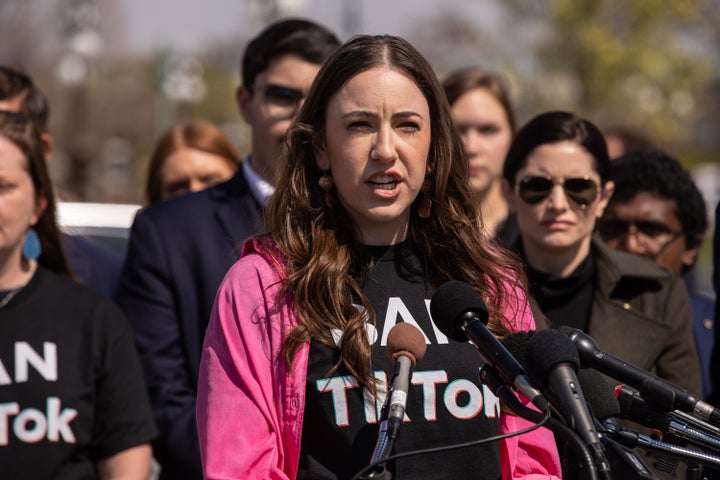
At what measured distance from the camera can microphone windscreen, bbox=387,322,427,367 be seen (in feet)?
10.0

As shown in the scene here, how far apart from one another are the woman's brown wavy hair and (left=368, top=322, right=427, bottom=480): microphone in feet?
0.98

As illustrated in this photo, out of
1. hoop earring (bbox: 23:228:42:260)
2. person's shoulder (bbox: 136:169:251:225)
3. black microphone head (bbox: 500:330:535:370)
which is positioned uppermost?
black microphone head (bbox: 500:330:535:370)

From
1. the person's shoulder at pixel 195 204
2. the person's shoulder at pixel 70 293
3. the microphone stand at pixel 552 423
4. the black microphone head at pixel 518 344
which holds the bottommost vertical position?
the person's shoulder at pixel 70 293

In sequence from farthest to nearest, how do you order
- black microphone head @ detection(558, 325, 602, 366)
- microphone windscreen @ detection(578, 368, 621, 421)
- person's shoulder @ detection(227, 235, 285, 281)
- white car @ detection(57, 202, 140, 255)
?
1. white car @ detection(57, 202, 140, 255)
2. person's shoulder @ detection(227, 235, 285, 281)
3. microphone windscreen @ detection(578, 368, 621, 421)
4. black microphone head @ detection(558, 325, 602, 366)

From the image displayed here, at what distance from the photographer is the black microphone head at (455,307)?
297 cm

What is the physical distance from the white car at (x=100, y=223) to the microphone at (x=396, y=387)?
438cm

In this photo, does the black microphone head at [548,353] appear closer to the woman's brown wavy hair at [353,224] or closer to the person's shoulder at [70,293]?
the woman's brown wavy hair at [353,224]

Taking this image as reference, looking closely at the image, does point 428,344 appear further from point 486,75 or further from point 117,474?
point 486,75

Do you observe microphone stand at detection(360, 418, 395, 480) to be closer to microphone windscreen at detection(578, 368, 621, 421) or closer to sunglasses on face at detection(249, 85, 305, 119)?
microphone windscreen at detection(578, 368, 621, 421)

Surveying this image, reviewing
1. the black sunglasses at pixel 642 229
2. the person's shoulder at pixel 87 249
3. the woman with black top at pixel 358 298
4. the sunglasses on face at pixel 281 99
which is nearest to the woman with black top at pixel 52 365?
the person's shoulder at pixel 87 249

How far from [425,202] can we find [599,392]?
94cm

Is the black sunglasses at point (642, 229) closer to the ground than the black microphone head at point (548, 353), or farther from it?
closer to the ground

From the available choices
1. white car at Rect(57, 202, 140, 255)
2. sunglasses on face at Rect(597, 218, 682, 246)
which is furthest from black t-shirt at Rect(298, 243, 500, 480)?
white car at Rect(57, 202, 140, 255)

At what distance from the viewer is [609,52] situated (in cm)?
3038
